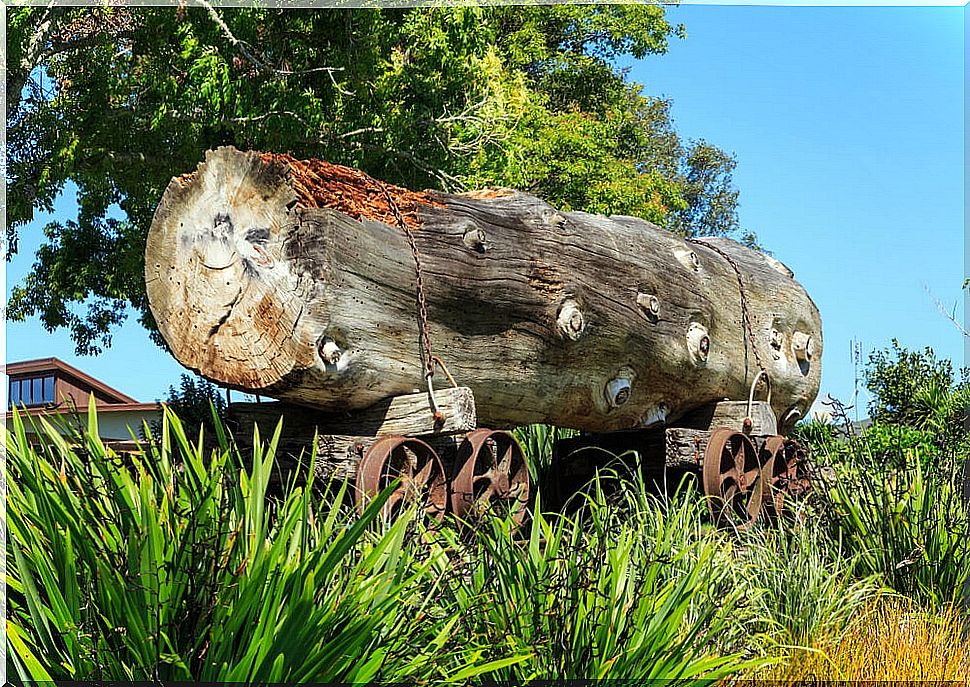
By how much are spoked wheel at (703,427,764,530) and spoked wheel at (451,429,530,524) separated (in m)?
1.60

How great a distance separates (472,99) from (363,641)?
9.45 m

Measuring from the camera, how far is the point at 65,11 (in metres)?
10.1

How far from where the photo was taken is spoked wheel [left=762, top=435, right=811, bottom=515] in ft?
23.5

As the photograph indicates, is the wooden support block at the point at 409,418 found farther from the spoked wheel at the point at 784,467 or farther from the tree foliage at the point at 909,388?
the tree foliage at the point at 909,388

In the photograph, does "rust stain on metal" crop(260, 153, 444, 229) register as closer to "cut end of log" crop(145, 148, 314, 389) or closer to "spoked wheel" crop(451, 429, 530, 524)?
"cut end of log" crop(145, 148, 314, 389)

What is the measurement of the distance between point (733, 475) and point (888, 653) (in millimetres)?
2649

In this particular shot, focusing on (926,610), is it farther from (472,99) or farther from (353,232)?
(472,99)

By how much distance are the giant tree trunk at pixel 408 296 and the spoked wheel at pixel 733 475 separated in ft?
1.64

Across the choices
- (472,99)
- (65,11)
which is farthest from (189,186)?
(472,99)

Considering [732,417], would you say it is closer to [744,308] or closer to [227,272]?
[744,308]

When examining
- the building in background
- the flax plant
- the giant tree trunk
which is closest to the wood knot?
the giant tree trunk

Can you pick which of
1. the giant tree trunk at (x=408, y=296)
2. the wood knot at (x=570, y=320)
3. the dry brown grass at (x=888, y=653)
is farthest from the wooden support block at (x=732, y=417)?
the dry brown grass at (x=888, y=653)

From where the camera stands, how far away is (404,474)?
4867mm

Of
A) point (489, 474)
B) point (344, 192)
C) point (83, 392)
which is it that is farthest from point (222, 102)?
point (83, 392)
